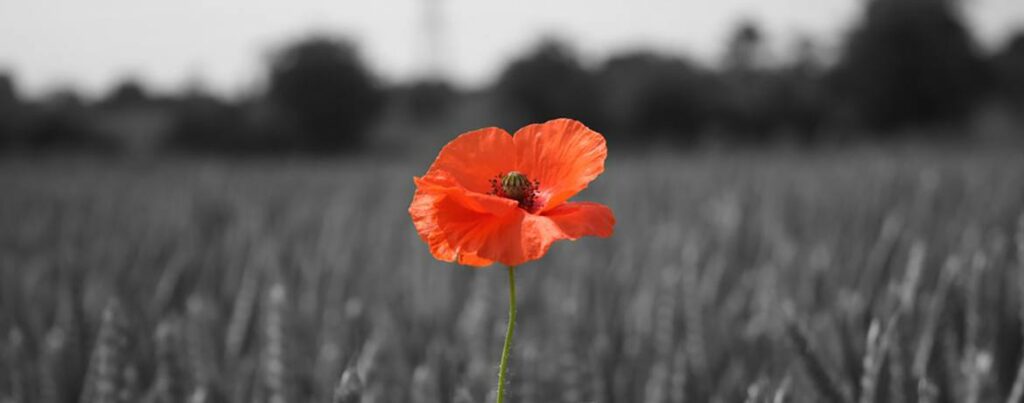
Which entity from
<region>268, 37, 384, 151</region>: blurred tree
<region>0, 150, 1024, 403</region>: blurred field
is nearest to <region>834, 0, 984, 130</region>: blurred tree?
<region>268, 37, 384, 151</region>: blurred tree

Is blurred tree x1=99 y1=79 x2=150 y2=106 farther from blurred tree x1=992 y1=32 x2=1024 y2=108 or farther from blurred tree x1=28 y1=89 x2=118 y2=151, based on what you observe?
blurred tree x1=992 y1=32 x2=1024 y2=108

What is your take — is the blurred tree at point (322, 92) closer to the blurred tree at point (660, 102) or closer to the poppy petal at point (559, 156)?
the blurred tree at point (660, 102)

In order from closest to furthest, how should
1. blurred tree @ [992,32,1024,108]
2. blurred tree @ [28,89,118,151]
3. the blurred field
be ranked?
the blurred field < blurred tree @ [28,89,118,151] < blurred tree @ [992,32,1024,108]

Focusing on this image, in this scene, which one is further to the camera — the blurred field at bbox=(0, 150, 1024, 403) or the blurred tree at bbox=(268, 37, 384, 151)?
the blurred tree at bbox=(268, 37, 384, 151)

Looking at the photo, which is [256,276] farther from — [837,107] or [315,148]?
[837,107]

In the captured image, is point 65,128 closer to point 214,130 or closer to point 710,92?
point 214,130

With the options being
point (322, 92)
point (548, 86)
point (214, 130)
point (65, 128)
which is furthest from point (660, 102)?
point (65, 128)

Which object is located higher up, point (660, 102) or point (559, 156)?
point (559, 156)

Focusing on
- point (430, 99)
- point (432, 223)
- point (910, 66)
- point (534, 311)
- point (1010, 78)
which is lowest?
point (430, 99)
